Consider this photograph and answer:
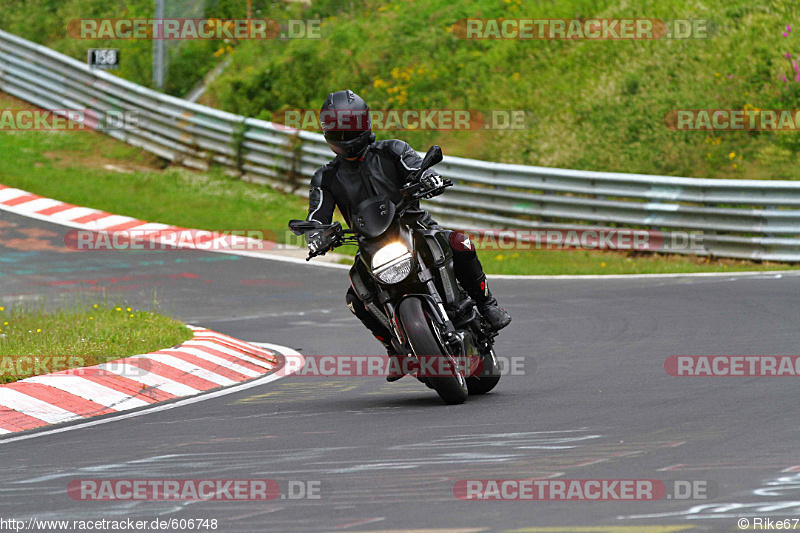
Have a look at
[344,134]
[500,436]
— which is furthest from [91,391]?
[500,436]

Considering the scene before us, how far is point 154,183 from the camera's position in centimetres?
2153

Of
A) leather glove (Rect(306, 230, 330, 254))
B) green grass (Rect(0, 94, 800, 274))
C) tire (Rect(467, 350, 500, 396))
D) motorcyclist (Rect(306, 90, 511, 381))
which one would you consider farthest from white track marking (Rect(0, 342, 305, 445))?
green grass (Rect(0, 94, 800, 274))

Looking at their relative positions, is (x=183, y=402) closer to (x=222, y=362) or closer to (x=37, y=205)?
(x=222, y=362)

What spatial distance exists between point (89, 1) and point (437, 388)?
23935mm

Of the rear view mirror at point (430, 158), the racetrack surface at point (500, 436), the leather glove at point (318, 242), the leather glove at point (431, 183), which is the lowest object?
the racetrack surface at point (500, 436)

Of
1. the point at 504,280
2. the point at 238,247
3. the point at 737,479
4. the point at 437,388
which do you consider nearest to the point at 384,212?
the point at 437,388

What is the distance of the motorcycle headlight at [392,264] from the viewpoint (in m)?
7.27

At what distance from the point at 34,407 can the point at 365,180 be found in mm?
2597

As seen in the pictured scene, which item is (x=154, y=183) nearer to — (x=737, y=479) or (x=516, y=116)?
(x=516, y=116)

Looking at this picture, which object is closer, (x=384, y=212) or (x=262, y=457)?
(x=262, y=457)

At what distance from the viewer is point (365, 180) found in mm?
7723

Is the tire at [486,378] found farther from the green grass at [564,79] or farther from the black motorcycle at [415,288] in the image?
the green grass at [564,79]

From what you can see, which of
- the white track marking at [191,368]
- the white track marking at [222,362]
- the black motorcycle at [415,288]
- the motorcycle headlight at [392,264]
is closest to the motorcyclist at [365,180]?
the black motorcycle at [415,288]

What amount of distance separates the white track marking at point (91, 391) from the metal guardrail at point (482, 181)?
9830 millimetres
